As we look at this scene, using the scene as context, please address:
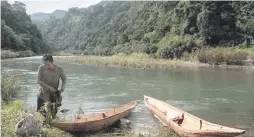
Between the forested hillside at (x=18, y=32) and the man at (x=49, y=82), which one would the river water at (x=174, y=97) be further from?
the forested hillside at (x=18, y=32)

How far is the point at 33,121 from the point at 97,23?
365 ft

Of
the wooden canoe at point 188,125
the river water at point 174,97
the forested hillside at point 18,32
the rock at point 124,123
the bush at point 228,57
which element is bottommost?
the river water at point 174,97

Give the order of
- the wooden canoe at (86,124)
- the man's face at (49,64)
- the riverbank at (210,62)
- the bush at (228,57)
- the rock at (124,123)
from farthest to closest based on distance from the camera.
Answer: the bush at (228,57)
the riverbank at (210,62)
the rock at (124,123)
the man's face at (49,64)
the wooden canoe at (86,124)

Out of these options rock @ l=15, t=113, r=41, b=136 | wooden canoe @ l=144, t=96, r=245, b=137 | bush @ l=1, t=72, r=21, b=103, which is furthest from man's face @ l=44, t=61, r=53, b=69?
wooden canoe @ l=144, t=96, r=245, b=137

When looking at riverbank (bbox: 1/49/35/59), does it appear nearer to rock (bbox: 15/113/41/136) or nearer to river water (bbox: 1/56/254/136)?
river water (bbox: 1/56/254/136)

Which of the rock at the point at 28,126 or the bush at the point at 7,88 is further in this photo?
the bush at the point at 7,88

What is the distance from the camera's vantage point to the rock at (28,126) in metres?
6.98

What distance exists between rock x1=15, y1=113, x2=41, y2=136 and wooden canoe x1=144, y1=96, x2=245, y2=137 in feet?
10.4

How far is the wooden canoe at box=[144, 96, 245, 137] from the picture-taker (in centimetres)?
715

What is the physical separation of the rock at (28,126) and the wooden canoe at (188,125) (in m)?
3.16

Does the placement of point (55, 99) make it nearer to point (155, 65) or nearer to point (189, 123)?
point (189, 123)

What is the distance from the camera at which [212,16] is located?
47969mm

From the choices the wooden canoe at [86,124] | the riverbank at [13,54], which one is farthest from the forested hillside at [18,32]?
the wooden canoe at [86,124]

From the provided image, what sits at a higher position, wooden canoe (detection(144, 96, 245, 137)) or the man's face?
the man's face
